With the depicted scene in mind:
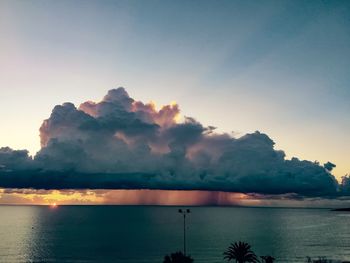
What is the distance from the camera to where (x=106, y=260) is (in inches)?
7377

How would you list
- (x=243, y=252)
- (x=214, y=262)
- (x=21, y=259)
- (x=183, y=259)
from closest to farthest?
(x=183, y=259), (x=243, y=252), (x=214, y=262), (x=21, y=259)

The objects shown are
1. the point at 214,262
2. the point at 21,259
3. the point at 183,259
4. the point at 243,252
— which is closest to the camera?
the point at 183,259

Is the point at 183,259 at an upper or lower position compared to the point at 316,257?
upper

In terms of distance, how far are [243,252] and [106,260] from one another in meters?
103

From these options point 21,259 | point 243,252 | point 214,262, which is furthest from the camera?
point 21,259

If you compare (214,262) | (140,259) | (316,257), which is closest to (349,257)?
(316,257)

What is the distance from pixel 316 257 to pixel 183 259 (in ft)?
439

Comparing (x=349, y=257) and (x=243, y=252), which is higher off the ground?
(x=243, y=252)

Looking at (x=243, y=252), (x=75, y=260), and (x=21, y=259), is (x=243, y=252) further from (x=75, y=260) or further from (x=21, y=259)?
(x=21, y=259)

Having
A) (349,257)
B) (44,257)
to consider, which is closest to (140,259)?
(44,257)

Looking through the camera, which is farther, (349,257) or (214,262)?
(349,257)

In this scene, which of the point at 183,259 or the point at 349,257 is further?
the point at 349,257

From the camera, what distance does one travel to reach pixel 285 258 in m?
197

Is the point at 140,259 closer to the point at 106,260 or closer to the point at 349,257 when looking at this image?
the point at 106,260
